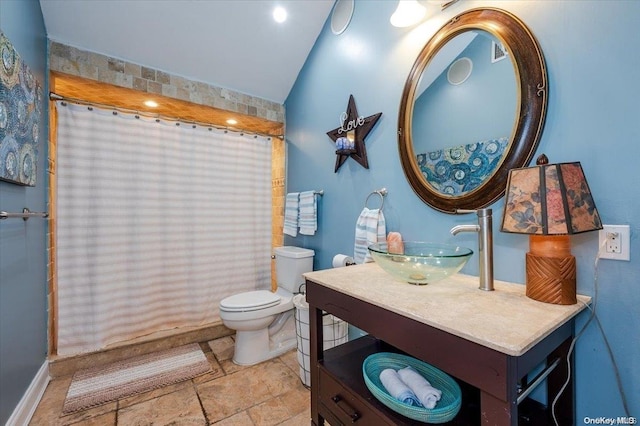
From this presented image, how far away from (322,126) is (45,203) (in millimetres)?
2053

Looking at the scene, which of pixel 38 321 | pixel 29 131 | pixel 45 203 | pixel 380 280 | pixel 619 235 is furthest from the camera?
pixel 45 203

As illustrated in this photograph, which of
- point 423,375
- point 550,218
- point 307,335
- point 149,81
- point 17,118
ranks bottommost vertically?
point 307,335

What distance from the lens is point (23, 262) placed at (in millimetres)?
1539

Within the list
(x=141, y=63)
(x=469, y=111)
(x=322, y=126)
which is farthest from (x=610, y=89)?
(x=141, y=63)

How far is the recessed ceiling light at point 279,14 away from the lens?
6.99ft

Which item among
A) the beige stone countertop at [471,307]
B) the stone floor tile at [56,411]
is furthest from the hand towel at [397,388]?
the stone floor tile at [56,411]

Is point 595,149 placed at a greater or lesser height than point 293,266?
greater

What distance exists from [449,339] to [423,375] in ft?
1.74

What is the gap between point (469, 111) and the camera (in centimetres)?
129

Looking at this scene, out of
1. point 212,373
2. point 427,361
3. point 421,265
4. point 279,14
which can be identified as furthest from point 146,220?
point 427,361

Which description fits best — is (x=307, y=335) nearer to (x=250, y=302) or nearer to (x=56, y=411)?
(x=250, y=302)

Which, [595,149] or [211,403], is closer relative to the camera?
[595,149]

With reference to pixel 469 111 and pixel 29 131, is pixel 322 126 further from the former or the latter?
pixel 29 131

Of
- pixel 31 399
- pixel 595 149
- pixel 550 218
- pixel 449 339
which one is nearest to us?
pixel 449 339
